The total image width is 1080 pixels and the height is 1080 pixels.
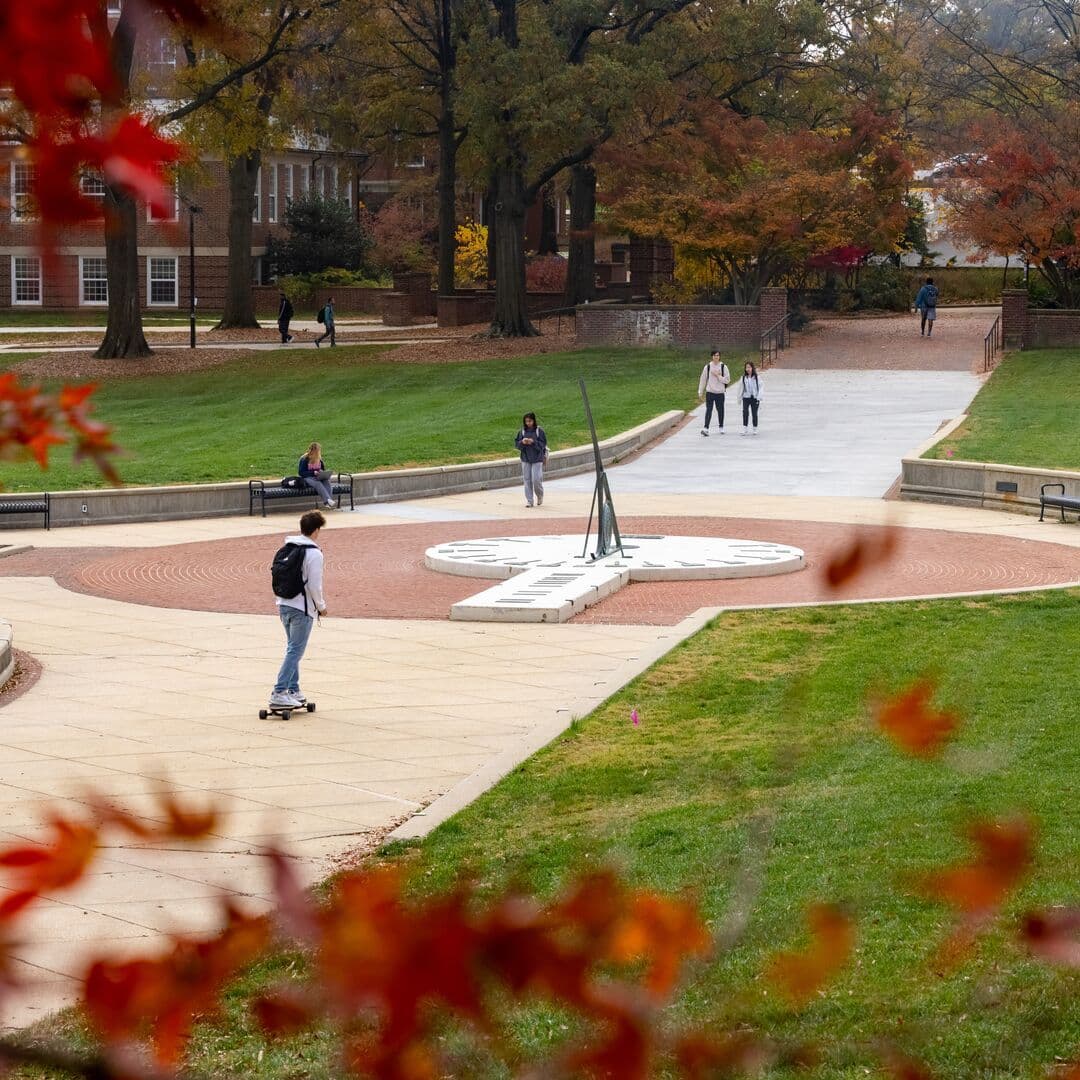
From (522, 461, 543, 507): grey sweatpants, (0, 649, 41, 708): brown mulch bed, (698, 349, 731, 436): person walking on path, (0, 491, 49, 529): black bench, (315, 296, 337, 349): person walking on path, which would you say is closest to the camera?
(0, 649, 41, 708): brown mulch bed

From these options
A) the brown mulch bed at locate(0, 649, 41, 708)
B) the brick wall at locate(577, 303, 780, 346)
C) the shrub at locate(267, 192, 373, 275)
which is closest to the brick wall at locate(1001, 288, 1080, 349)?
the brick wall at locate(577, 303, 780, 346)

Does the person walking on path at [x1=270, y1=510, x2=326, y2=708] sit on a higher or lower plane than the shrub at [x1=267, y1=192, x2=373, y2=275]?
lower

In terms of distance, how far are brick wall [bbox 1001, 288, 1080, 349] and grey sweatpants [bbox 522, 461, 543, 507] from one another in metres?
25.8

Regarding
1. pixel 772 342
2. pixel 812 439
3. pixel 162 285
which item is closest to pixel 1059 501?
pixel 812 439

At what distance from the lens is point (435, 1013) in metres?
2.74

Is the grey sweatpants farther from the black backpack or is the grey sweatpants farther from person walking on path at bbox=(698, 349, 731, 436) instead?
the black backpack

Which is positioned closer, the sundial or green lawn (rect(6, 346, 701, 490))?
the sundial

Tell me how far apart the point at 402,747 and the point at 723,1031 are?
22.7ft

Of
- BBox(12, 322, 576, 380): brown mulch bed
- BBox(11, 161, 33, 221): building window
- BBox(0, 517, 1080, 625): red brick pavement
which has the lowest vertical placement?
BBox(0, 517, 1080, 625): red brick pavement

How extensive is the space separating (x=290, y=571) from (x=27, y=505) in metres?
13.3

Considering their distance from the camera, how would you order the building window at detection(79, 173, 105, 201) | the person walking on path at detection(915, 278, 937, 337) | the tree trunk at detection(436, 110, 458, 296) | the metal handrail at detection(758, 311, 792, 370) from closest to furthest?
the building window at detection(79, 173, 105, 201)
the metal handrail at detection(758, 311, 792, 370)
the person walking on path at detection(915, 278, 937, 337)
the tree trunk at detection(436, 110, 458, 296)

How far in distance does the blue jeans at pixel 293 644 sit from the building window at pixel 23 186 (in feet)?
37.7

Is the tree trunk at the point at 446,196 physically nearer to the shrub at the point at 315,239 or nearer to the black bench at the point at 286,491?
the shrub at the point at 315,239

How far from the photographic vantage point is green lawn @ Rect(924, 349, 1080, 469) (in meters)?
30.5
